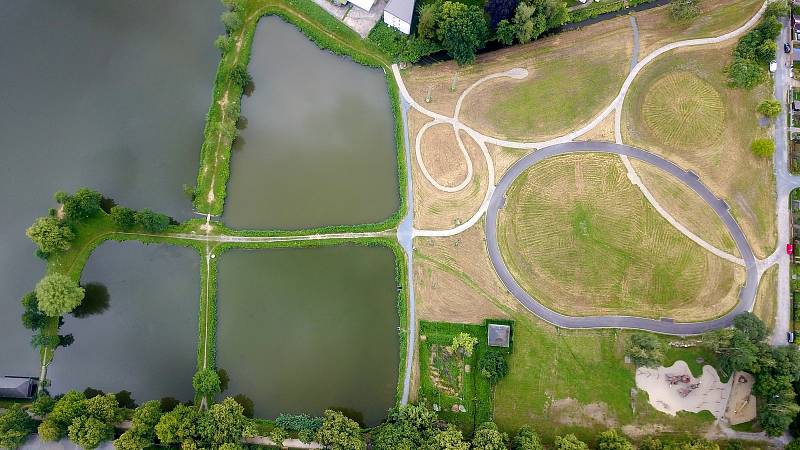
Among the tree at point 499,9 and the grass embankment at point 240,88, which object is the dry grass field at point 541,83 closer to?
the tree at point 499,9

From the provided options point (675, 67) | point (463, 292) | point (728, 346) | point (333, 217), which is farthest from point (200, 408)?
point (675, 67)

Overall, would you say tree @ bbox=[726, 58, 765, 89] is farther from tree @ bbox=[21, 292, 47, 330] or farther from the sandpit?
tree @ bbox=[21, 292, 47, 330]

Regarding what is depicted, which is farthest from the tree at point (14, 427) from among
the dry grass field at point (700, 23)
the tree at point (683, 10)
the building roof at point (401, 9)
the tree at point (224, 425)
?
the tree at point (683, 10)

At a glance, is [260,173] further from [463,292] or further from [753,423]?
[753,423]

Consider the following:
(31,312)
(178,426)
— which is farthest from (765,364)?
(31,312)

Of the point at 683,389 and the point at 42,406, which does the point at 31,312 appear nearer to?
the point at 42,406
